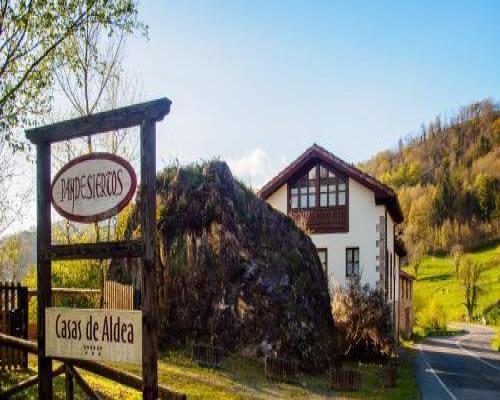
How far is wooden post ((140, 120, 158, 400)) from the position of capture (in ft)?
19.0

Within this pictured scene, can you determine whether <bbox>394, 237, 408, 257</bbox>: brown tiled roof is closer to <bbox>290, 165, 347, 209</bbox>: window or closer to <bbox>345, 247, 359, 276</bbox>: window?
<bbox>345, 247, 359, 276</bbox>: window

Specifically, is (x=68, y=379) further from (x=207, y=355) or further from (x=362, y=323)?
(x=362, y=323)

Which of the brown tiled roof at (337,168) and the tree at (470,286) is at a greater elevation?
the brown tiled roof at (337,168)

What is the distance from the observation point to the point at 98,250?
249 inches

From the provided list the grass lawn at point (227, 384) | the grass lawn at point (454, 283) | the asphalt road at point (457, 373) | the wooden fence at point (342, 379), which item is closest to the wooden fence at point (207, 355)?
the grass lawn at point (227, 384)

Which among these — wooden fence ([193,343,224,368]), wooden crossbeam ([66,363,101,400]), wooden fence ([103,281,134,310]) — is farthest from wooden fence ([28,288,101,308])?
wooden crossbeam ([66,363,101,400])

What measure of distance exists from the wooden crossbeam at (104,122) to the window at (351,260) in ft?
76.1

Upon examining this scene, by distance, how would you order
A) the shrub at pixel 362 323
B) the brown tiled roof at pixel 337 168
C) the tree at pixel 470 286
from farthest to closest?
the tree at pixel 470 286, the brown tiled roof at pixel 337 168, the shrub at pixel 362 323

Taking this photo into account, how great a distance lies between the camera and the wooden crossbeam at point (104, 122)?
600 centimetres

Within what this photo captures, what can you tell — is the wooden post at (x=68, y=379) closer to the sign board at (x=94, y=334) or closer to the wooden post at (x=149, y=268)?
the sign board at (x=94, y=334)

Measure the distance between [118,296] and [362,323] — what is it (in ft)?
30.9

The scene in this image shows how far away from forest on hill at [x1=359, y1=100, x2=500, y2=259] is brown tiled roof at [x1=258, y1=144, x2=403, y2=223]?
82.2m

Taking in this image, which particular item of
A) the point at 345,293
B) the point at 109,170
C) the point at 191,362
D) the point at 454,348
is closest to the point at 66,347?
the point at 109,170

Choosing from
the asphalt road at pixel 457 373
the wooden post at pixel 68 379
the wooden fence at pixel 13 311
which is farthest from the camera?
the asphalt road at pixel 457 373
